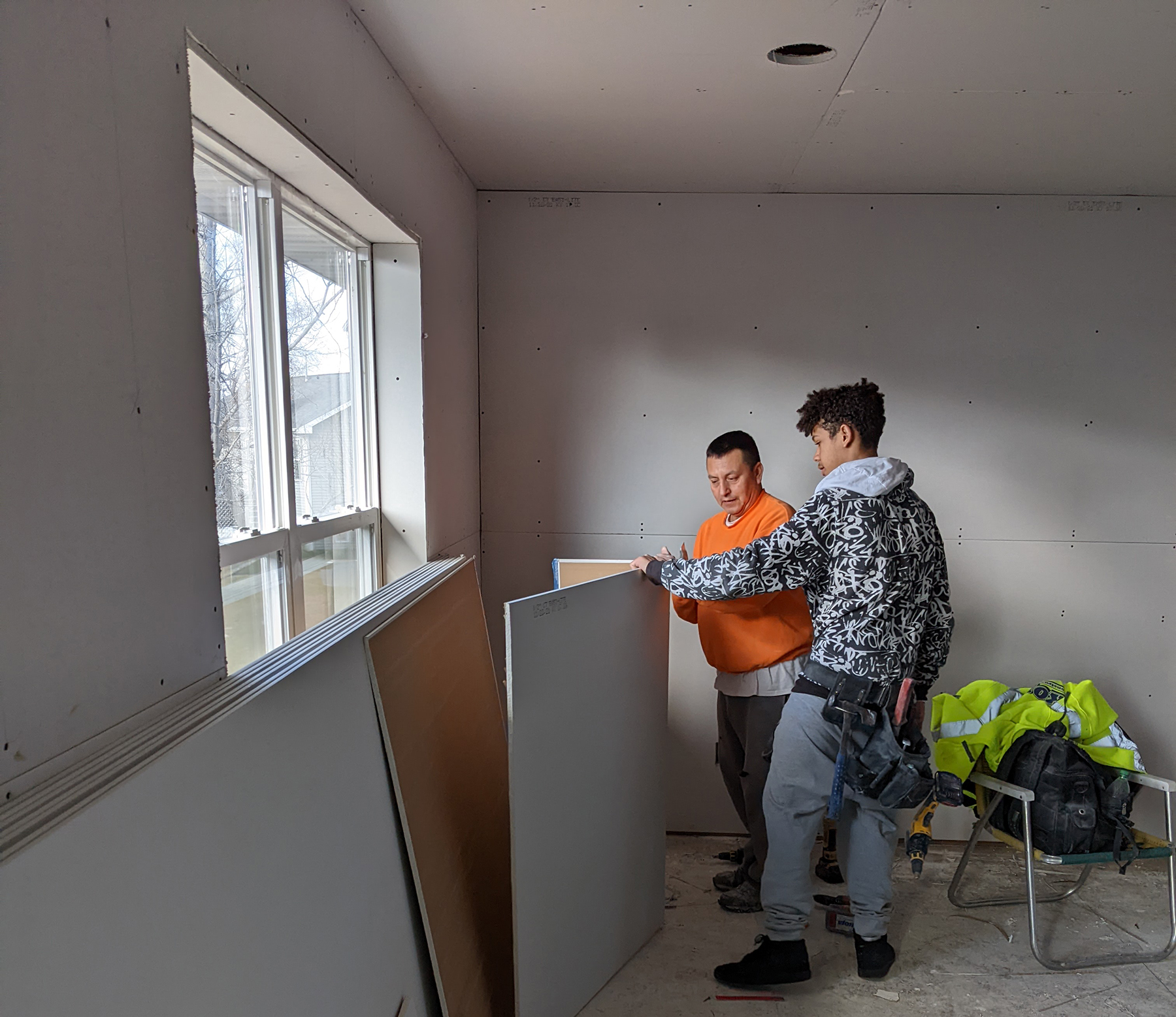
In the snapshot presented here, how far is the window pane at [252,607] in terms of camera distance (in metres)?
1.57

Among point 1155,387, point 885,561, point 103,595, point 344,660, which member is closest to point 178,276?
point 103,595

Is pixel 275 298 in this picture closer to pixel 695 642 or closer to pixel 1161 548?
pixel 695 642

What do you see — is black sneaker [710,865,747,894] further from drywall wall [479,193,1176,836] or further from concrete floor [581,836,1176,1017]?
drywall wall [479,193,1176,836]

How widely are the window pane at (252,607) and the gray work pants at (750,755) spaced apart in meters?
1.49

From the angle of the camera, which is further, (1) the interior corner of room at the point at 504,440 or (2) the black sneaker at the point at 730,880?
(2) the black sneaker at the point at 730,880

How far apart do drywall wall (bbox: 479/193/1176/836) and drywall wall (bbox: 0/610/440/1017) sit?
191cm

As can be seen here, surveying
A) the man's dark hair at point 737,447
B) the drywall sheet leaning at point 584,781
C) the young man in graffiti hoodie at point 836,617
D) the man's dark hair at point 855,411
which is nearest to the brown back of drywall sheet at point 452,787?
→ the drywall sheet leaning at point 584,781

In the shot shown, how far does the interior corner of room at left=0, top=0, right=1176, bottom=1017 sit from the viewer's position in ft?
2.92

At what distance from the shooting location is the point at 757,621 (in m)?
2.43

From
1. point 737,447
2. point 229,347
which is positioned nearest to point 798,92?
point 737,447

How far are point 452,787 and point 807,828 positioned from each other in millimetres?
1023

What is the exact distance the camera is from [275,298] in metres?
1.69

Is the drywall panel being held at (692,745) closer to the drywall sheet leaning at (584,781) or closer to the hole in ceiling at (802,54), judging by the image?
the drywall sheet leaning at (584,781)

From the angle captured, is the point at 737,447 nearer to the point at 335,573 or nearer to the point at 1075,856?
the point at 335,573
